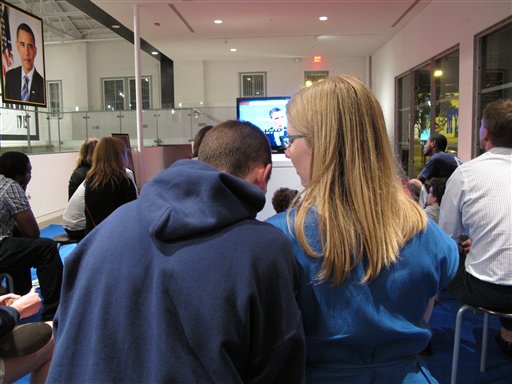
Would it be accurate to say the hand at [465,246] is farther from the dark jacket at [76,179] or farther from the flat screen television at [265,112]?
the dark jacket at [76,179]

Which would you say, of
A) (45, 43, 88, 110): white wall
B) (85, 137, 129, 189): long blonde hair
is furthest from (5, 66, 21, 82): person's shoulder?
(45, 43, 88, 110): white wall

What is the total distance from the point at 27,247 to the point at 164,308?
2.73 meters

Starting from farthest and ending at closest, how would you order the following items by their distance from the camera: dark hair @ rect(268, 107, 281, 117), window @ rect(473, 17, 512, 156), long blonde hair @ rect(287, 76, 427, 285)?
1. window @ rect(473, 17, 512, 156)
2. dark hair @ rect(268, 107, 281, 117)
3. long blonde hair @ rect(287, 76, 427, 285)

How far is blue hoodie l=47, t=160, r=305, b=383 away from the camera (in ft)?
2.37

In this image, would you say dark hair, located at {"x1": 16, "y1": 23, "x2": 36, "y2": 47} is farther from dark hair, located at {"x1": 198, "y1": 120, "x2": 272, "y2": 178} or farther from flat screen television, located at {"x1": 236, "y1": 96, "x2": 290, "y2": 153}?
dark hair, located at {"x1": 198, "y1": 120, "x2": 272, "y2": 178}

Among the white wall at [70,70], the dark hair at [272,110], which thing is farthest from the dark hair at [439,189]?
the white wall at [70,70]

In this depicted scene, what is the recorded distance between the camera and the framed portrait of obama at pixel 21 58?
5605 mm

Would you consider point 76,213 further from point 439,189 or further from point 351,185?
point 351,185

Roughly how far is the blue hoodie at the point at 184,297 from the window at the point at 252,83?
12801mm

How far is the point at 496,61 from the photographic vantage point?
564 centimetres

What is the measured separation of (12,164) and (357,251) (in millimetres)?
2893

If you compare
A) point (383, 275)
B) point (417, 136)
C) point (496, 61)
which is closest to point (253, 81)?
point (417, 136)

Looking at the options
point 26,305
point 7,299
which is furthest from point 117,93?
point 26,305

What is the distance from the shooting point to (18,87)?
234 inches
